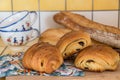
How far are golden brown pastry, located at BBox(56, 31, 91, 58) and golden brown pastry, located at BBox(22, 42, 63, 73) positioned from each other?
2.1 inches

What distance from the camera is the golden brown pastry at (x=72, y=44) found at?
2.34 feet

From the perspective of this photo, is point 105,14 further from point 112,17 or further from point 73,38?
point 73,38

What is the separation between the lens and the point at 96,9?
1095mm

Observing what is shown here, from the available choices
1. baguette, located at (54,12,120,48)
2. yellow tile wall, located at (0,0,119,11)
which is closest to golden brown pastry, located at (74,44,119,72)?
baguette, located at (54,12,120,48)

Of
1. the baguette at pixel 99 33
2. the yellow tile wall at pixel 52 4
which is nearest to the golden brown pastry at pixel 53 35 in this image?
the baguette at pixel 99 33

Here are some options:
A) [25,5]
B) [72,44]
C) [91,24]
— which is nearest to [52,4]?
[25,5]

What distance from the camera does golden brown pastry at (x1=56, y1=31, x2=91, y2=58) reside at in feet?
2.34

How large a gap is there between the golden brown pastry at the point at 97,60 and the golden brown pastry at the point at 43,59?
59mm

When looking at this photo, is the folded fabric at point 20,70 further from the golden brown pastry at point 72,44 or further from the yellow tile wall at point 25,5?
the yellow tile wall at point 25,5

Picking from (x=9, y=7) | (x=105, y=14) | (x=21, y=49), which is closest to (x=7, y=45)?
(x=21, y=49)

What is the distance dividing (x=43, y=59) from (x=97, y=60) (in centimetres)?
14

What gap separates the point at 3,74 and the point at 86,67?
0.69 feet

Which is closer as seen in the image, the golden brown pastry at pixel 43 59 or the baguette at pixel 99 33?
the golden brown pastry at pixel 43 59

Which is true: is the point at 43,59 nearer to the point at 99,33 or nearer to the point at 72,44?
the point at 72,44
